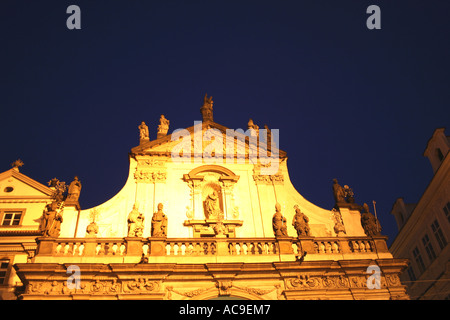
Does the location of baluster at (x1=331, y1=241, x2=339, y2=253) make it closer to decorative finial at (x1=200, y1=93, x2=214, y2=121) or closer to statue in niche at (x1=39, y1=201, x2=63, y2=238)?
decorative finial at (x1=200, y1=93, x2=214, y2=121)

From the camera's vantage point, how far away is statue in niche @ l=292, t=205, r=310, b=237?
17266mm

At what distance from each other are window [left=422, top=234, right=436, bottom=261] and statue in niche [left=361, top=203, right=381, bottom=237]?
719 centimetres

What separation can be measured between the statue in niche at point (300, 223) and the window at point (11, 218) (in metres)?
12.3

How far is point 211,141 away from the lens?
68.9ft

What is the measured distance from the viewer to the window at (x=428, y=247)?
2325 cm

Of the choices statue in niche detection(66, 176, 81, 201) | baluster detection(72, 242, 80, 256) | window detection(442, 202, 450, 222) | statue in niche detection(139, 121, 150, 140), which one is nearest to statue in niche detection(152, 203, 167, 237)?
baluster detection(72, 242, 80, 256)

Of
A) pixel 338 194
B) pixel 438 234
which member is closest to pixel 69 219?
pixel 338 194

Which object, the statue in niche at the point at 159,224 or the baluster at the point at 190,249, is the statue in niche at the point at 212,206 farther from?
the statue in niche at the point at 159,224

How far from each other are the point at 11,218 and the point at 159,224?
7.74m
